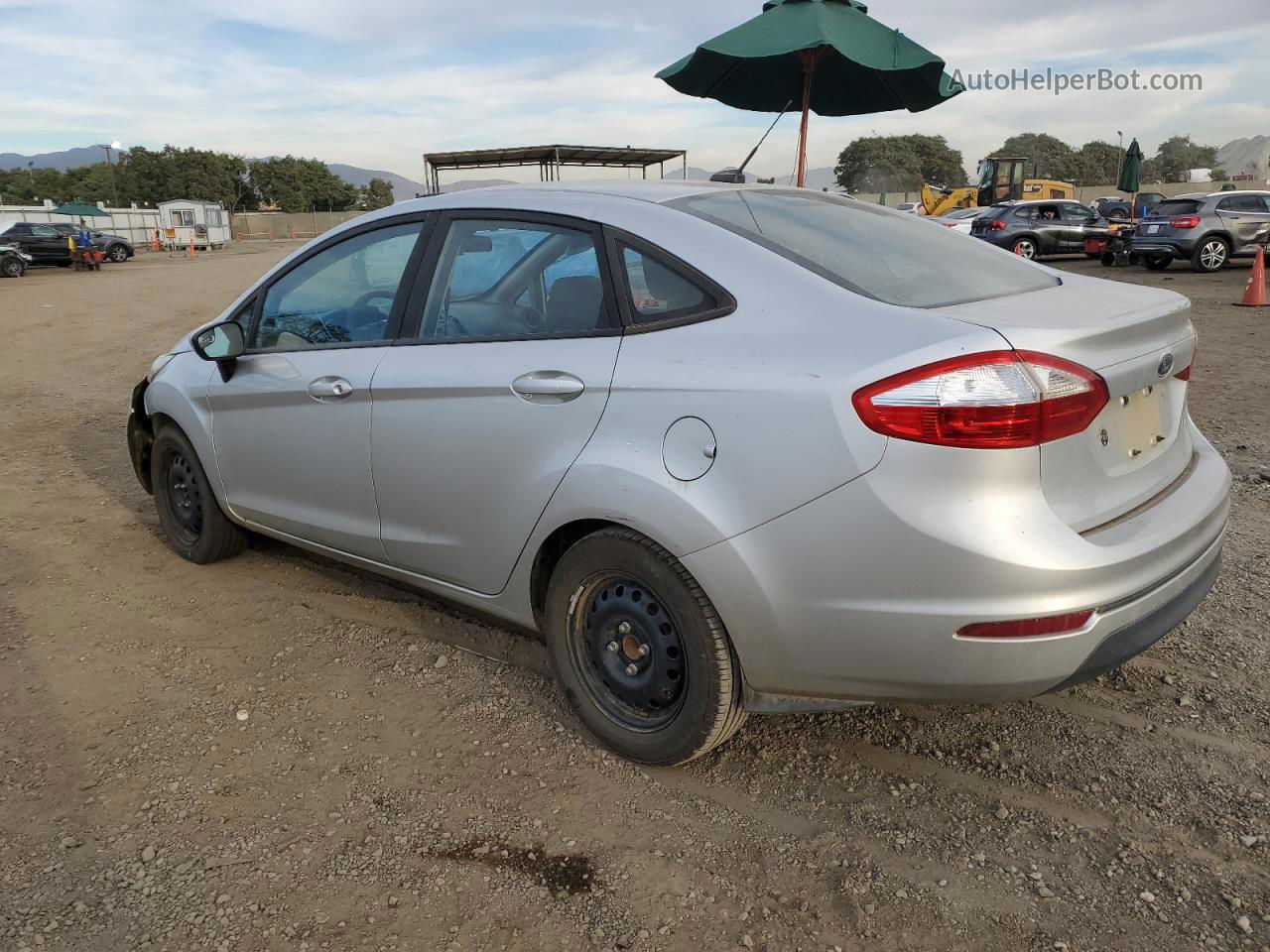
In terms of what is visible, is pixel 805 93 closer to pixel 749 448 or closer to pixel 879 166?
pixel 749 448

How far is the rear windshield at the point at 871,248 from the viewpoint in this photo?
2.54 m

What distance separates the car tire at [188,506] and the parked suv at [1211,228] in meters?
18.2

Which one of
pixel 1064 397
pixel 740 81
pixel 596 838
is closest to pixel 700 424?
pixel 1064 397

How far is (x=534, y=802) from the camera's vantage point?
2662mm

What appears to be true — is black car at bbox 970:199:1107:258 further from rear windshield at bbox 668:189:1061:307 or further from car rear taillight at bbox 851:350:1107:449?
car rear taillight at bbox 851:350:1107:449

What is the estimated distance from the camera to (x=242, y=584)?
4.26 m

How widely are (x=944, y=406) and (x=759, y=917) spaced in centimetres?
123

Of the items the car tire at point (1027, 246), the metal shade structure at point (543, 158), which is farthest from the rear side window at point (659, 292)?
the car tire at point (1027, 246)

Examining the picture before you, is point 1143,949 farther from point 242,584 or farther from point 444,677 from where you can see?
point 242,584

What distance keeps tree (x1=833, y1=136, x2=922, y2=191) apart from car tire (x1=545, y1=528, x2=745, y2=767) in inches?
3000

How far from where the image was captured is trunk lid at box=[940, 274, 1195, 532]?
7.20ft

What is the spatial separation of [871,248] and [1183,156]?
118 metres

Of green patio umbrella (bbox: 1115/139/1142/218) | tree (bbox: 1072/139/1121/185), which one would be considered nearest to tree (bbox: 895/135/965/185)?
tree (bbox: 1072/139/1121/185)

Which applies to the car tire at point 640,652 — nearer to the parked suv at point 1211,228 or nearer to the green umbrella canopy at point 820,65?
the green umbrella canopy at point 820,65
